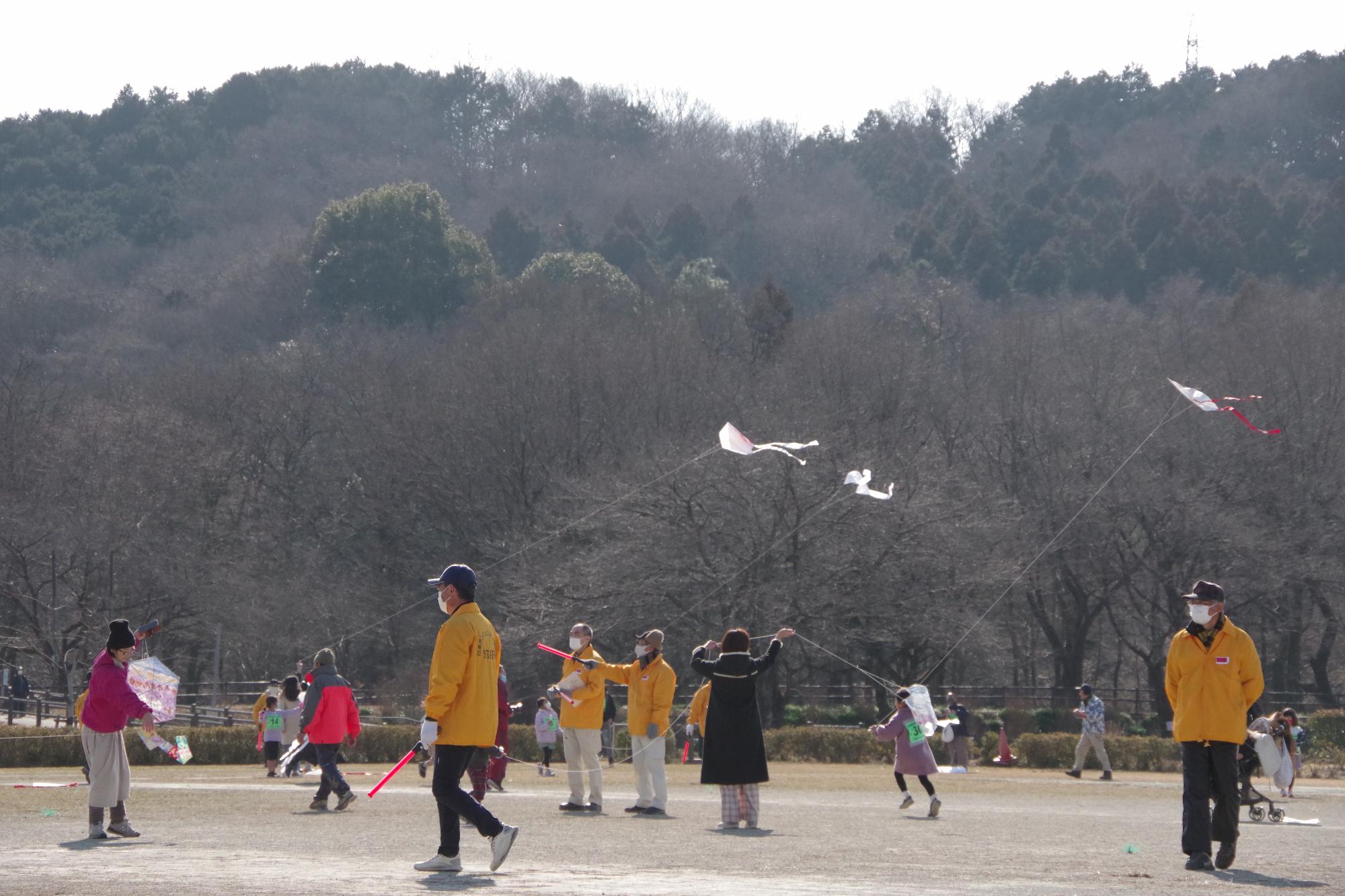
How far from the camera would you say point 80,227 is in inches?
4380

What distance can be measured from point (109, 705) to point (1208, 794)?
7.12m

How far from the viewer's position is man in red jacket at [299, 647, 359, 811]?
1472 centimetres

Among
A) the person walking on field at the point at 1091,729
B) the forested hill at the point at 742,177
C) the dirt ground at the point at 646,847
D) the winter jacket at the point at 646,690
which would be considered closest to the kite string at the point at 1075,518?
the person walking on field at the point at 1091,729

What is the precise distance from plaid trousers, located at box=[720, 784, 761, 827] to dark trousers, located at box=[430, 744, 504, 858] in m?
4.22

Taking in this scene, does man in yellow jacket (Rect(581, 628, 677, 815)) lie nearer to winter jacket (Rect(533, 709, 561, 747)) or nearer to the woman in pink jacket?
the woman in pink jacket

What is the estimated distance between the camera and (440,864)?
9.02 metres

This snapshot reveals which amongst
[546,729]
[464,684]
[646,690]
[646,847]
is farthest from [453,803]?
[546,729]

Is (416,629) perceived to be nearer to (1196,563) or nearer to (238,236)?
(1196,563)

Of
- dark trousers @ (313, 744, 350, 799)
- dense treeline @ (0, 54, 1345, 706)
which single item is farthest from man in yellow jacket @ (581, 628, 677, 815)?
dense treeline @ (0, 54, 1345, 706)

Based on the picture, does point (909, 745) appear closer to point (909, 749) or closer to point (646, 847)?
point (909, 749)

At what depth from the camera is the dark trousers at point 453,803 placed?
29.9 feet

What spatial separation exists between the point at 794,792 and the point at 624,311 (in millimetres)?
44847

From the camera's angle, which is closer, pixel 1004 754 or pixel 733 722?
pixel 733 722

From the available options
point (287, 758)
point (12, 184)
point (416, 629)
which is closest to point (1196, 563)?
point (416, 629)
